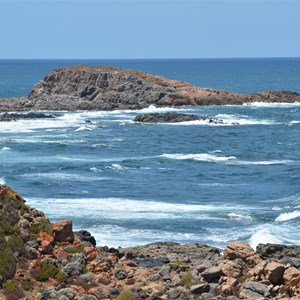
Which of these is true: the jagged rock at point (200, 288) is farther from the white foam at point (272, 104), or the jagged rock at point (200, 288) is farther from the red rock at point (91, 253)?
the white foam at point (272, 104)

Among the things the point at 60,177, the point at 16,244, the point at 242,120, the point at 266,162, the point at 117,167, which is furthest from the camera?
the point at 242,120

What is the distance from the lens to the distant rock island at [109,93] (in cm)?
12912

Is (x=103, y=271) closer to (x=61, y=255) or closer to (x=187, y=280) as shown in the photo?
(x=61, y=255)

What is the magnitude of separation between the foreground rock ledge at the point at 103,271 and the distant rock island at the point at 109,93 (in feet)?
320

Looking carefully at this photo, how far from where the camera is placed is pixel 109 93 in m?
133

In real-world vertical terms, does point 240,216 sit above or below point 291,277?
below

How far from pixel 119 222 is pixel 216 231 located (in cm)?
529

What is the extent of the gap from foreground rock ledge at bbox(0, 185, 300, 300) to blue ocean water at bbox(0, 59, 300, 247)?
1284 cm

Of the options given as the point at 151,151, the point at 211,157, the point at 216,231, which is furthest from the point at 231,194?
the point at 151,151

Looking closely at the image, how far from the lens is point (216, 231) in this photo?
4528cm

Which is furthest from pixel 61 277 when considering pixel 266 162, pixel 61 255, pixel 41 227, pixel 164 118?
pixel 164 118

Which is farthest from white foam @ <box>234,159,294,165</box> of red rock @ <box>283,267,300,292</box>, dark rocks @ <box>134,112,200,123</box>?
red rock @ <box>283,267,300,292</box>

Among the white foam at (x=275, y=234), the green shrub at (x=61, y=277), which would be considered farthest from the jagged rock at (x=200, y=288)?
the white foam at (x=275, y=234)

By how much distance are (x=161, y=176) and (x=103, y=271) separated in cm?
3786
